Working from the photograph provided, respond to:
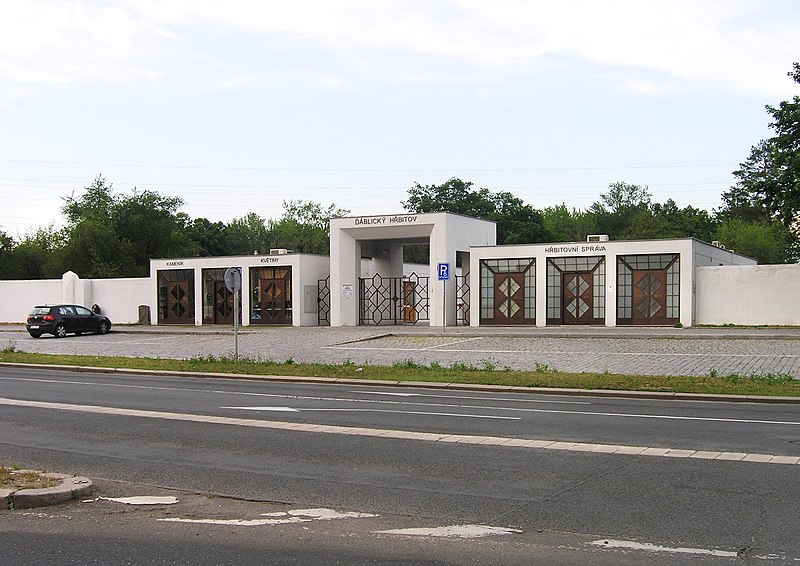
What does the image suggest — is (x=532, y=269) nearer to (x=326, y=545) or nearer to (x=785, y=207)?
(x=785, y=207)

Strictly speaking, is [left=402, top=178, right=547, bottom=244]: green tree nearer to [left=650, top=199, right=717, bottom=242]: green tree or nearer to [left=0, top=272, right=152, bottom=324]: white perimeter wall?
[left=650, top=199, right=717, bottom=242]: green tree

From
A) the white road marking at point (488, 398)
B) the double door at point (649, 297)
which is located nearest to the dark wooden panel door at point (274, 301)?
the double door at point (649, 297)

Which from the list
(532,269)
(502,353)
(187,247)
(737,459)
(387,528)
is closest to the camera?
(387,528)

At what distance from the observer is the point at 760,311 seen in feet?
129

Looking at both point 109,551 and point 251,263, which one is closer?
point 109,551

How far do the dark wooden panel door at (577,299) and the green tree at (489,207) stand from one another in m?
52.5

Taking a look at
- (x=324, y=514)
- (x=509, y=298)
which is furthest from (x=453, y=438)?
(x=509, y=298)

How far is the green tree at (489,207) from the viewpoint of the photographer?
9744 centimetres

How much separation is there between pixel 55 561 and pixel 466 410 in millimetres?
9285

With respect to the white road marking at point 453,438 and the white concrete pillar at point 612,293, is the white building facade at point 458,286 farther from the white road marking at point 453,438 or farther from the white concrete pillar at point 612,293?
the white road marking at point 453,438

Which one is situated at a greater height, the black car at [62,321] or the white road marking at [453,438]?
the black car at [62,321]


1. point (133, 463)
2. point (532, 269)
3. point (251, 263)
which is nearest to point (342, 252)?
point (251, 263)

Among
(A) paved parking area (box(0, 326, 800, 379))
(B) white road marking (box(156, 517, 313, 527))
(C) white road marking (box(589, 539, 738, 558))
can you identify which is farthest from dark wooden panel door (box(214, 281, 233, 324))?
(C) white road marking (box(589, 539, 738, 558))

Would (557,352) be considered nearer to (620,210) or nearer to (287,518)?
(287,518)
